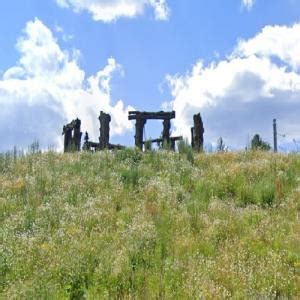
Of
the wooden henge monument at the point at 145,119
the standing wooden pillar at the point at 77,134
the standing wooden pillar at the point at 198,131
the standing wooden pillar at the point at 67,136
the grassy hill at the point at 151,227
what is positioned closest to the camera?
the grassy hill at the point at 151,227

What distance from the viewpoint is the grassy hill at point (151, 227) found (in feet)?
29.3

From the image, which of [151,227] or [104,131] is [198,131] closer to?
[104,131]

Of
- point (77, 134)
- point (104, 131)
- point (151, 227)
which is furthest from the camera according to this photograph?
point (77, 134)

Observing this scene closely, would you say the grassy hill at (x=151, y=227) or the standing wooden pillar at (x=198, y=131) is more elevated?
the standing wooden pillar at (x=198, y=131)

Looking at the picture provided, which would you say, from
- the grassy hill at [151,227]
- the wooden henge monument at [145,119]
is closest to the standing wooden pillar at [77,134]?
the wooden henge monument at [145,119]

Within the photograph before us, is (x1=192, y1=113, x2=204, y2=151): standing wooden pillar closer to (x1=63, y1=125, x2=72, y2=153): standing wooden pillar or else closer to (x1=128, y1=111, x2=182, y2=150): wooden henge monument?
(x1=128, y1=111, x2=182, y2=150): wooden henge monument

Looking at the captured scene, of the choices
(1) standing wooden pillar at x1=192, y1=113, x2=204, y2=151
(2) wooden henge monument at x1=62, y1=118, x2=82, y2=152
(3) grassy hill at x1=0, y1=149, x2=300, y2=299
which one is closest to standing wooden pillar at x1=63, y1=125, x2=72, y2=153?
(2) wooden henge monument at x1=62, y1=118, x2=82, y2=152

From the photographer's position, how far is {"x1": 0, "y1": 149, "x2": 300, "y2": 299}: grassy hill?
893 centimetres

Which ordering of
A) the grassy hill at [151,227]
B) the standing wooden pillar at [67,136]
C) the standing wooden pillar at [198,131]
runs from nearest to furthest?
the grassy hill at [151,227] → the standing wooden pillar at [198,131] → the standing wooden pillar at [67,136]

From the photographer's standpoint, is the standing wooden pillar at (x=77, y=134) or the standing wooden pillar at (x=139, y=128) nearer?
the standing wooden pillar at (x=139, y=128)

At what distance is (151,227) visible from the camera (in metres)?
11.3

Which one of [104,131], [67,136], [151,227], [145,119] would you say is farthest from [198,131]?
[151,227]

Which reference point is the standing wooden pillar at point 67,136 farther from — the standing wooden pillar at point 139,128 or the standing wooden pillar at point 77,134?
the standing wooden pillar at point 139,128

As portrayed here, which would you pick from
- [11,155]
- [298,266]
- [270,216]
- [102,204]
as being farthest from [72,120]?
[298,266]
